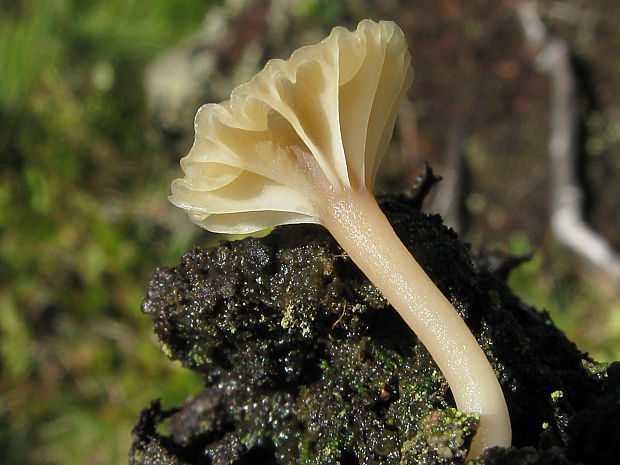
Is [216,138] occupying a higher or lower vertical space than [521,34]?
lower

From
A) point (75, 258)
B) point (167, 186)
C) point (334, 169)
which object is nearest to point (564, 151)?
point (167, 186)

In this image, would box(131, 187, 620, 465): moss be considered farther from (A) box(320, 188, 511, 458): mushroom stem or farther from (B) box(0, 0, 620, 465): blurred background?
(B) box(0, 0, 620, 465): blurred background

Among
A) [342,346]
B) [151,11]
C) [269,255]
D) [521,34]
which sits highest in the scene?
[151,11]

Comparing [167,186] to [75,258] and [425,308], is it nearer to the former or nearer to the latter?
[75,258]

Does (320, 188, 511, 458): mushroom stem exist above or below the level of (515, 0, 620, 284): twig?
below

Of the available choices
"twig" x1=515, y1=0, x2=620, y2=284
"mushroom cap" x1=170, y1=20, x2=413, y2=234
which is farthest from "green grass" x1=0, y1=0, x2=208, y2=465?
"twig" x1=515, y1=0, x2=620, y2=284

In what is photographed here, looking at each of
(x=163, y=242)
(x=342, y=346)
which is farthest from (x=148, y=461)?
(x=163, y=242)

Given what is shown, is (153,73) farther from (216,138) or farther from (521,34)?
(216,138)
